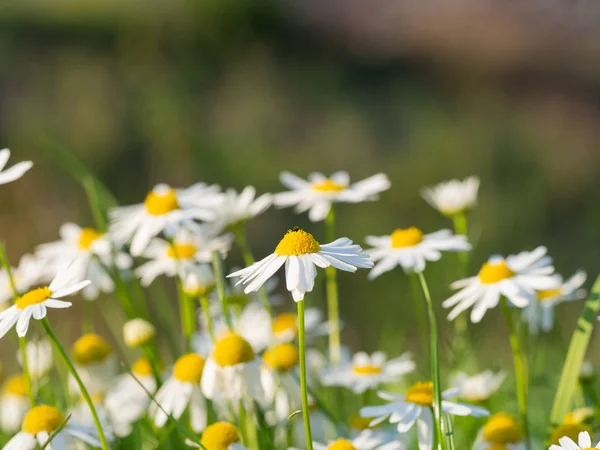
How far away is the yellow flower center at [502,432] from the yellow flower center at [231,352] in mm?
239

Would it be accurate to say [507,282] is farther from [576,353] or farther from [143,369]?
[143,369]

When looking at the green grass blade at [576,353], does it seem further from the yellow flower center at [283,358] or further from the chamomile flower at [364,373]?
the yellow flower center at [283,358]

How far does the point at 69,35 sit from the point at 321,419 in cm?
432

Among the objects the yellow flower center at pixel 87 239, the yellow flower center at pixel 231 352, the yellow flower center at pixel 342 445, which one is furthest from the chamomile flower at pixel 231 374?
the yellow flower center at pixel 87 239

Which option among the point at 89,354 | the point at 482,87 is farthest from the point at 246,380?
the point at 482,87

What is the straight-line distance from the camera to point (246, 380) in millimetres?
755

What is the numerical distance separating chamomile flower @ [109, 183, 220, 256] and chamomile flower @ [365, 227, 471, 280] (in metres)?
0.19

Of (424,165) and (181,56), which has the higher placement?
(181,56)

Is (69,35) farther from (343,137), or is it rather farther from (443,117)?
(443,117)

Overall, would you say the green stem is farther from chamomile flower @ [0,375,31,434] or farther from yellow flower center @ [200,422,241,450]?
chamomile flower @ [0,375,31,434]

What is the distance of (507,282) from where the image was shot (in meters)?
0.75

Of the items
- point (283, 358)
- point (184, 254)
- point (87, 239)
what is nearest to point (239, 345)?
point (283, 358)

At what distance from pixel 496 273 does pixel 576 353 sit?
10 cm

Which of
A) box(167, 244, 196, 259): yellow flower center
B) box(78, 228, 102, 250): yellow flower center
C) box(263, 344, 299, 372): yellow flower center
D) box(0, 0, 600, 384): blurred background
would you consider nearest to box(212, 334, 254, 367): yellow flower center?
box(263, 344, 299, 372): yellow flower center
